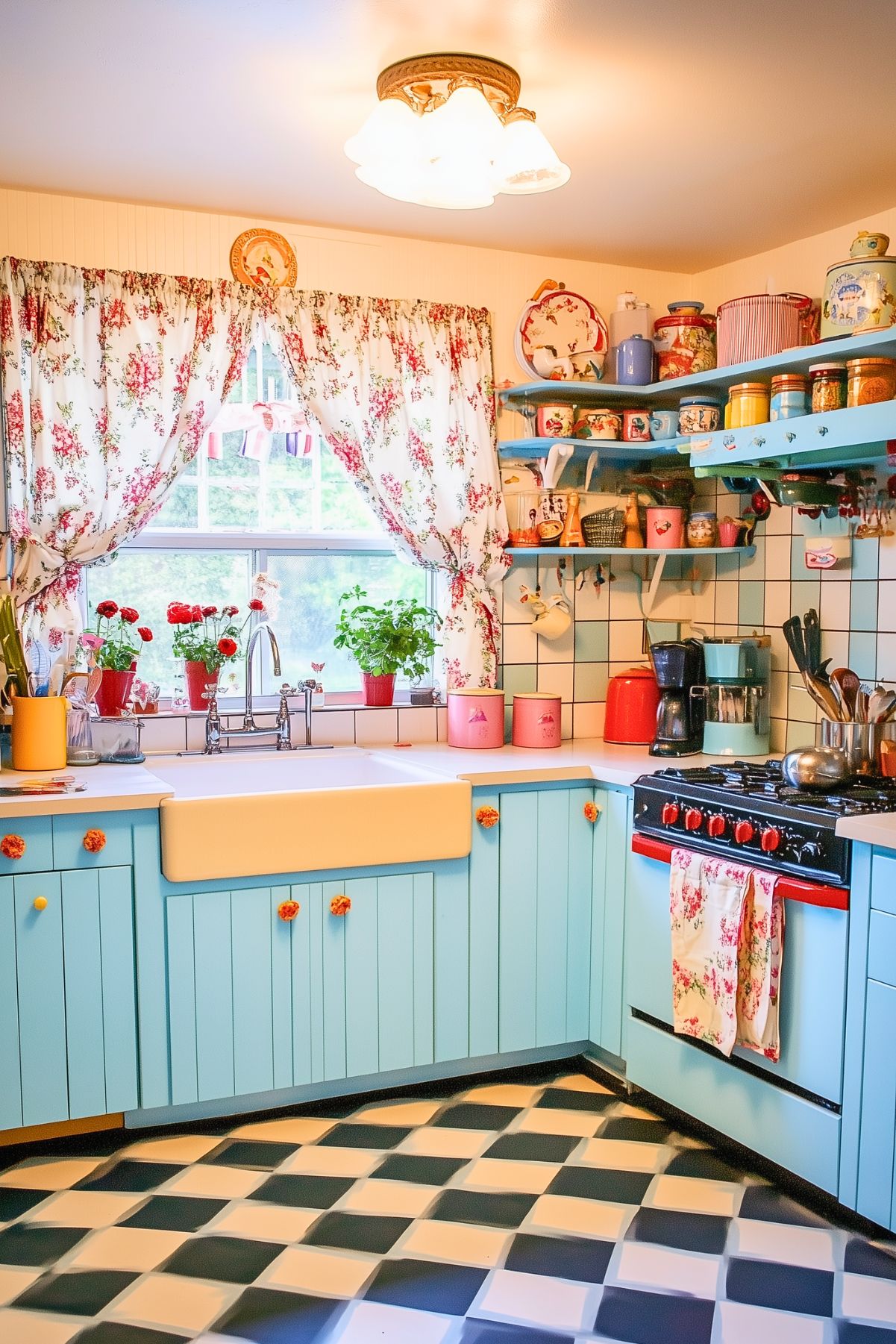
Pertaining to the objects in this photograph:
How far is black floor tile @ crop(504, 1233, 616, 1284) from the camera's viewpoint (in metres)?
2.19

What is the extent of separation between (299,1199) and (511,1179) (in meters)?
0.47

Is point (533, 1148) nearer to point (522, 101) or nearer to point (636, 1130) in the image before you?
point (636, 1130)

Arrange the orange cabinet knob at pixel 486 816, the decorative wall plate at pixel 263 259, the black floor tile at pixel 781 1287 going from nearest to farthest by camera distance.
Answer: the black floor tile at pixel 781 1287
the orange cabinet knob at pixel 486 816
the decorative wall plate at pixel 263 259

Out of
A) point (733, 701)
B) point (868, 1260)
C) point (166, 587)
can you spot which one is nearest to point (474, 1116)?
point (868, 1260)

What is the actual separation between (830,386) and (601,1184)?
1.93m

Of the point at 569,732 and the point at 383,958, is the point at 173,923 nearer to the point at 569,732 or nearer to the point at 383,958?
the point at 383,958

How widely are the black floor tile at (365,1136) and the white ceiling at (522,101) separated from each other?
232 centimetres

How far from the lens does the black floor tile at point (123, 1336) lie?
1.97 metres

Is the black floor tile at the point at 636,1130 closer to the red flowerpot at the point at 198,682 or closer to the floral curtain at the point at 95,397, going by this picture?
the red flowerpot at the point at 198,682

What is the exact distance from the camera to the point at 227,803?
8.67ft

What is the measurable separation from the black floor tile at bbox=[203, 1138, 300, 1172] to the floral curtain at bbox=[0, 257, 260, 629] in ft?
4.52

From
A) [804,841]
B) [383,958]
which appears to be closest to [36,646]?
[383,958]

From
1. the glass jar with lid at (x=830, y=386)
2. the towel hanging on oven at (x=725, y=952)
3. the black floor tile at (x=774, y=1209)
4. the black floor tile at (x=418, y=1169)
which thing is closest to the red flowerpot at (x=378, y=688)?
the towel hanging on oven at (x=725, y=952)

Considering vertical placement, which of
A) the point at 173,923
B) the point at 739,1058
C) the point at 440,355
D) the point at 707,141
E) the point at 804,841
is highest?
the point at 707,141
